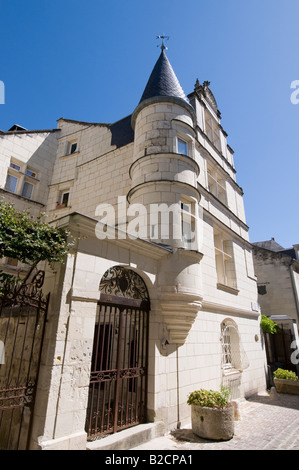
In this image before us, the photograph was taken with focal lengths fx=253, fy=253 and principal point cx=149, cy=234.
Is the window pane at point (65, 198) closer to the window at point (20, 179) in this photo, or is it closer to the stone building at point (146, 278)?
the stone building at point (146, 278)

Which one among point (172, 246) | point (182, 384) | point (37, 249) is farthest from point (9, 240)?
point (182, 384)

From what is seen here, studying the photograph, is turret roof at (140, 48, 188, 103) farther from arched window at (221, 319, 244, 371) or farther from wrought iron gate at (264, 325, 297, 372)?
wrought iron gate at (264, 325, 297, 372)

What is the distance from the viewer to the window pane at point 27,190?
10453 mm

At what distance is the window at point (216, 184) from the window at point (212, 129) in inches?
73.2

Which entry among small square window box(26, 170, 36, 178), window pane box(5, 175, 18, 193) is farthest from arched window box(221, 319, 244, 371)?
small square window box(26, 170, 36, 178)

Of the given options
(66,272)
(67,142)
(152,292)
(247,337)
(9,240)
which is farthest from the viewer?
(67,142)

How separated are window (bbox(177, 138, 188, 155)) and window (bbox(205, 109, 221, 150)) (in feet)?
13.9

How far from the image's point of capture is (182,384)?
582 centimetres

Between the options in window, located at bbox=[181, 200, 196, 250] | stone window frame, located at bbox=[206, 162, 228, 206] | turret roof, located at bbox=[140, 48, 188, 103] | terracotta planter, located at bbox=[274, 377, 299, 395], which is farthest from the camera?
stone window frame, located at bbox=[206, 162, 228, 206]

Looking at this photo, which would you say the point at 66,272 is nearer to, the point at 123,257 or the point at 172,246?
the point at 123,257

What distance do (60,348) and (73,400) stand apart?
773 millimetres

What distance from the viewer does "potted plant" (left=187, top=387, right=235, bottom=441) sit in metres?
4.86

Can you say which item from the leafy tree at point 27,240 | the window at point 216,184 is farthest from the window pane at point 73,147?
the leafy tree at point 27,240

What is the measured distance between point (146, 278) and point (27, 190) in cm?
761
